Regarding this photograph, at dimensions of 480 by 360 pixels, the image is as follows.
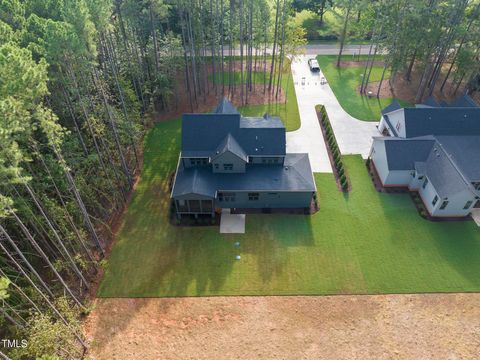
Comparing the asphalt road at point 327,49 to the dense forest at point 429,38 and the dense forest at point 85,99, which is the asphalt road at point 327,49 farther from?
the dense forest at point 429,38

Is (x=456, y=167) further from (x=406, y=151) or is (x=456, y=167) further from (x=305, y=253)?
(x=305, y=253)

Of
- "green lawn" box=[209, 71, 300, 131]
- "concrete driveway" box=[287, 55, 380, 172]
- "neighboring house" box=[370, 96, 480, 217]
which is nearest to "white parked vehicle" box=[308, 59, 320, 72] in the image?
"concrete driveway" box=[287, 55, 380, 172]

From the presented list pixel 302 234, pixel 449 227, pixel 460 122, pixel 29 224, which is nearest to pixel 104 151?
pixel 29 224

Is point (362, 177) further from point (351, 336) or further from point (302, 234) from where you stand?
point (351, 336)

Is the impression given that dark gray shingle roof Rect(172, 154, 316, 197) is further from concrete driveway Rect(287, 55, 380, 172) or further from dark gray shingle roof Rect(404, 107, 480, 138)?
dark gray shingle roof Rect(404, 107, 480, 138)

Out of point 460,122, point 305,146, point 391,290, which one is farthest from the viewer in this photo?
point 305,146

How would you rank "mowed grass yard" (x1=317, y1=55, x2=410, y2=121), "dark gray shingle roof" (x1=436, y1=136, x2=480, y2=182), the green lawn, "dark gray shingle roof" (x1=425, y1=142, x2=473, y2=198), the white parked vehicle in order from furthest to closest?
the white parked vehicle → "mowed grass yard" (x1=317, y1=55, x2=410, y2=121) → the green lawn → "dark gray shingle roof" (x1=436, y1=136, x2=480, y2=182) → "dark gray shingle roof" (x1=425, y1=142, x2=473, y2=198)

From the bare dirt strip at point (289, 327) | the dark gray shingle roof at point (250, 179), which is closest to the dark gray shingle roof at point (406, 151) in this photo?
the dark gray shingle roof at point (250, 179)

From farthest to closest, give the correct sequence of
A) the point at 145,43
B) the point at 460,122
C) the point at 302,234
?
the point at 145,43 → the point at 460,122 → the point at 302,234
